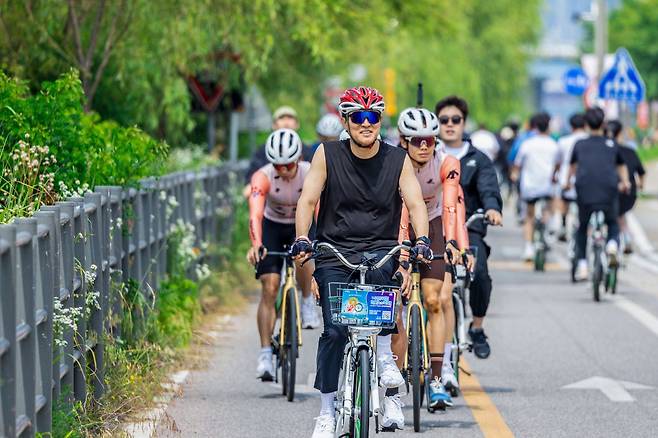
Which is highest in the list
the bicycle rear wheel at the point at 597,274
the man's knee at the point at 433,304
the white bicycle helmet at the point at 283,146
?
the white bicycle helmet at the point at 283,146

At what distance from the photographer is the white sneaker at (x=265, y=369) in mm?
10961

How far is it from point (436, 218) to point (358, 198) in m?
1.99

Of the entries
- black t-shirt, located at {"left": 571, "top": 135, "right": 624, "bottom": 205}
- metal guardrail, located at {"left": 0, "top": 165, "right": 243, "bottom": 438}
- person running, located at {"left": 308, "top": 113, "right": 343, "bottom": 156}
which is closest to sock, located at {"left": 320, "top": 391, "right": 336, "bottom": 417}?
metal guardrail, located at {"left": 0, "top": 165, "right": 243, "bottom": 438}

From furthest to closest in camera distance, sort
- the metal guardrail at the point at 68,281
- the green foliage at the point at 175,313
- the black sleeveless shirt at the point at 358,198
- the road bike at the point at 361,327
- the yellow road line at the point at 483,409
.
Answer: the green foliage at the point at 175,313 < the yellow road line at the point at 483,409 < the black sleeveless shirt at the point at 358,198 < the road bike at the point at 361,327 < the metal guardrail at the point at 68,281

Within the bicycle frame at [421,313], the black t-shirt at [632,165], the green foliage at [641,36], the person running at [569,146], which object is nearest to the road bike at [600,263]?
the black t-shirt at [632,165]

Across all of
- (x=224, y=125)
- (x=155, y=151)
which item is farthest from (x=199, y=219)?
(x=224, y=125)

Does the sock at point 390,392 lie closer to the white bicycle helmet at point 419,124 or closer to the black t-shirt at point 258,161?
the white bicycle helmet at point 419,124

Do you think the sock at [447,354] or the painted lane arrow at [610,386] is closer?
the sock at [447,354]

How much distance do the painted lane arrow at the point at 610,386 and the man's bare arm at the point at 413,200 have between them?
2.89 metres

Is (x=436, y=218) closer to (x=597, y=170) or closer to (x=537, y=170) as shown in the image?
(x=597, y=170)

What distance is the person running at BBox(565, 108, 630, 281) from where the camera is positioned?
55.7 feet

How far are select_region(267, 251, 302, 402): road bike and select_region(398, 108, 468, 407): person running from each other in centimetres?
93

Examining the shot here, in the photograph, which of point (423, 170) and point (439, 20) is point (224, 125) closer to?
point (439, 20)

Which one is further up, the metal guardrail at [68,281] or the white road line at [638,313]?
the metal guardrail at [68,281]
